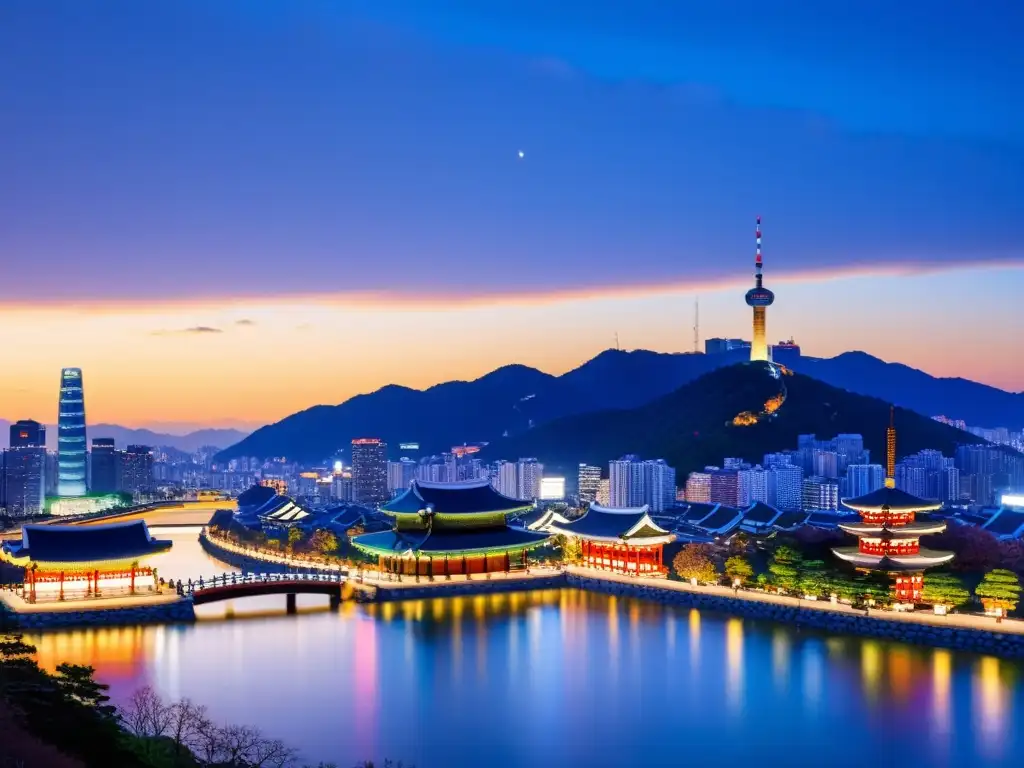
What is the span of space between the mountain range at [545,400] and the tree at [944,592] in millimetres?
60950

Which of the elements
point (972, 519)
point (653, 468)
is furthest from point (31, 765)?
point (653, 468)

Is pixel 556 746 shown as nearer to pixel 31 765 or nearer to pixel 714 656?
pixel 714 656

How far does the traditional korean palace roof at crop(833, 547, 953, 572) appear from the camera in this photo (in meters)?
21.7

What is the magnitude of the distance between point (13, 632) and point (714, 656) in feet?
35.3

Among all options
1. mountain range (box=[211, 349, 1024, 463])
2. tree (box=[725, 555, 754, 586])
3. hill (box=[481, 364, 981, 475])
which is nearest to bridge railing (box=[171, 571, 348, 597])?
tree (box=[725, 555, 754, 586])

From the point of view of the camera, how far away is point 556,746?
1461cm

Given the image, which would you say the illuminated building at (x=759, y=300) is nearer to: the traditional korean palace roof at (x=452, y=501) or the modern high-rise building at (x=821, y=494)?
the modern high-rise building at (x=821, y=494)

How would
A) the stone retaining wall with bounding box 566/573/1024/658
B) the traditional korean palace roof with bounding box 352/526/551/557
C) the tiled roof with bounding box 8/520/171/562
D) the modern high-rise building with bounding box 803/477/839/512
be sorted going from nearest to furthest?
the stone retaining wall with bounding box 566/573/1024/658
the tiled roof with bounding box 8/520/171/562
the traditional korean palace roof with bounding box 352/526/551/557
the modern high-rise building with bounding box 803/477/839/512

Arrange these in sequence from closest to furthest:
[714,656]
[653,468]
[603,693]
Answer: [603,693]
[714,656]
[653,468]

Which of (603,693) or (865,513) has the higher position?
(865,513)

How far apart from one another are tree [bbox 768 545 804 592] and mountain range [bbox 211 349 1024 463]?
59041 mm

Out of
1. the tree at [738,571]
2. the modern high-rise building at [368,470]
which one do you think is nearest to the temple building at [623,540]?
the tree at [738,571]

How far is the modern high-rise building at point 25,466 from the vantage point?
221ft

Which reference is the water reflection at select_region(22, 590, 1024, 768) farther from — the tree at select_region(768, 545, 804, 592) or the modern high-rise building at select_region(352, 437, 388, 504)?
the modern high-rise building at select_region(352, 437, 388, 504)
